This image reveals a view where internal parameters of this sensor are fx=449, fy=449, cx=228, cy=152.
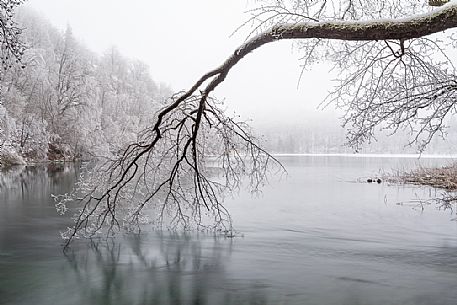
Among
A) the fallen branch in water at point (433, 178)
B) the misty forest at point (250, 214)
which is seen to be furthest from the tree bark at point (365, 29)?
the fallen branch in water at point (433, 178)

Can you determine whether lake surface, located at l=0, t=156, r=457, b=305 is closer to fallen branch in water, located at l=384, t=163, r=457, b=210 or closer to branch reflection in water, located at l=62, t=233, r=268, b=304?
branch reflection in water, located at l=62, t=233, r=268, b=304

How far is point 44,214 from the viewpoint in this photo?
14.7 meters

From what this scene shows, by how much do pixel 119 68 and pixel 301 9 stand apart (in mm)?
52533

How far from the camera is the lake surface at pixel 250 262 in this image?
7.29 metres

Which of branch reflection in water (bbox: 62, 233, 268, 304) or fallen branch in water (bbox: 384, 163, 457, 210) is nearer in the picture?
branch reflection in water (bbox: 62, 233, 268, 304)

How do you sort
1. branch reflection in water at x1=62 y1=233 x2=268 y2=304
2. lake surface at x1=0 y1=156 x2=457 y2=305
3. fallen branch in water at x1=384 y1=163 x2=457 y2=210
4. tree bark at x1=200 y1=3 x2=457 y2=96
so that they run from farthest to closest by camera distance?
1. fallen branch in water at x1=384 y1=163 x2=457 y2=210
2. lake surface at x1=0 y1=156 x2=457 y2=305
3. branch reflection in water at x1=62 y1=233 x2=268 y2=304
4. tree bark at x1=200 y1=3 x2=457 y2=96

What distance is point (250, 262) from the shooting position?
9.20m

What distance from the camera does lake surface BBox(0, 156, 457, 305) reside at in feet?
23.9

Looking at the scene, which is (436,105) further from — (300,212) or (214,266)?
(300,212)

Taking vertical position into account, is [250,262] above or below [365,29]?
below

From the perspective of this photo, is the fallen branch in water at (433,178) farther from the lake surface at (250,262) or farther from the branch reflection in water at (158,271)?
the branch reflection in water at (158,271)

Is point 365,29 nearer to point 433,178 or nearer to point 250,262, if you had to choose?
point 250,262

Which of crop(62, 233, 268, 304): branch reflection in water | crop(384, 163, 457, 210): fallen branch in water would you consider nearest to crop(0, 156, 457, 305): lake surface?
crop(62, 233, 268, 304): branch reflection in water

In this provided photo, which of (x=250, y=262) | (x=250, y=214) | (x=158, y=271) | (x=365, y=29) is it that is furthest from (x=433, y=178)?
(x=365, y=29)
